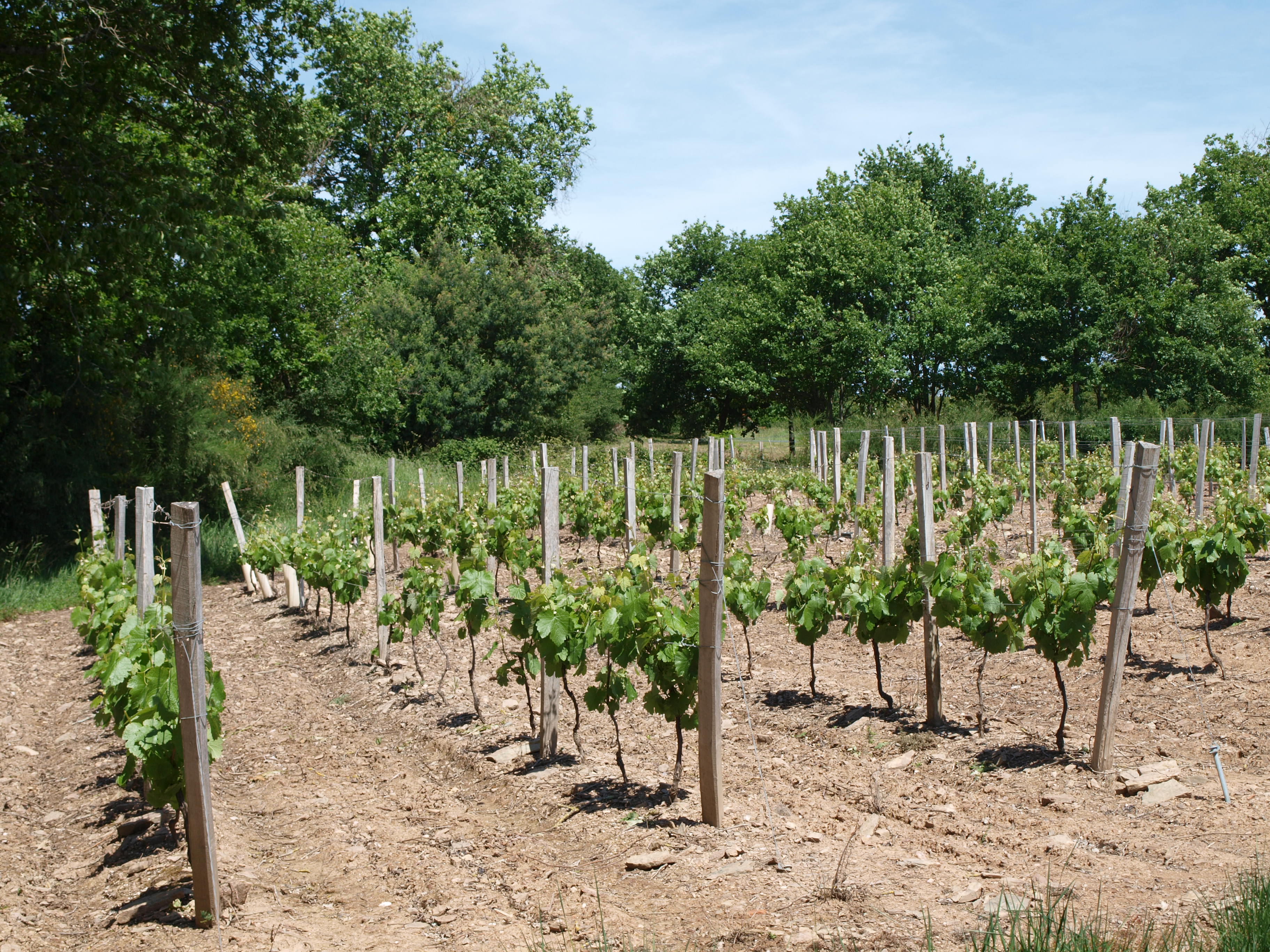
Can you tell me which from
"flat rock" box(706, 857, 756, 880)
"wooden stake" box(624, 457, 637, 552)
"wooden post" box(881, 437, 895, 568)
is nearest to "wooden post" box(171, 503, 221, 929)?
"flat rock" box(706, 857, 756, 880)

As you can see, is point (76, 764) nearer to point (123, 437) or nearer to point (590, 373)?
point (123, 437)

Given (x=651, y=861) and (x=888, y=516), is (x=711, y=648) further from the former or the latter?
(x=888, y=516)

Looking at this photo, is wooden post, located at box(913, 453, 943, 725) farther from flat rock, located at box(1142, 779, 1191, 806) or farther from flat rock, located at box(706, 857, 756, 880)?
flat rock, located at box(706, 857, 756, 880)

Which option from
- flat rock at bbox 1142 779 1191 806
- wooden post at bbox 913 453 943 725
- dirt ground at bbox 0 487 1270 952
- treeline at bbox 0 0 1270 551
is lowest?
dirt ground at bbox 0 487 1270 952

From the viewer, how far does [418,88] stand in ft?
94.7

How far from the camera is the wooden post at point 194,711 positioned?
11.7ft

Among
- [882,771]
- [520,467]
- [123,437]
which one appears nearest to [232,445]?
[123,437]

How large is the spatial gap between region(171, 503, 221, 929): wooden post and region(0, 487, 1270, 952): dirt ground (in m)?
0.19

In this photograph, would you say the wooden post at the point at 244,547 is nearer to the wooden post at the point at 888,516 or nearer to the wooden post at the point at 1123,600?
the wooden post at the point at 888,516

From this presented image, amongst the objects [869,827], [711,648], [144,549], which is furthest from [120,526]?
[869,827]

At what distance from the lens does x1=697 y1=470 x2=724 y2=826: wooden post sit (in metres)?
4.09

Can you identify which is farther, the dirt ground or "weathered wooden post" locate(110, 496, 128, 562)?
"weathered wooden post" locate(110, 496, 128, 562)

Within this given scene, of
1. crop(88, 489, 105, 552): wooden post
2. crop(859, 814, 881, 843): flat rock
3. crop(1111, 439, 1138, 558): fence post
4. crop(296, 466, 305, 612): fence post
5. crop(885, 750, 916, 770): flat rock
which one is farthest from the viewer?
crop(296, 466, 305, 612): fence post

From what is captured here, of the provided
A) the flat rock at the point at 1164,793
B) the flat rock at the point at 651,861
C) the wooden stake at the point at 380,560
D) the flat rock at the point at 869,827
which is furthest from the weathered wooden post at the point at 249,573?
the flat rock at the point at 1164,793
